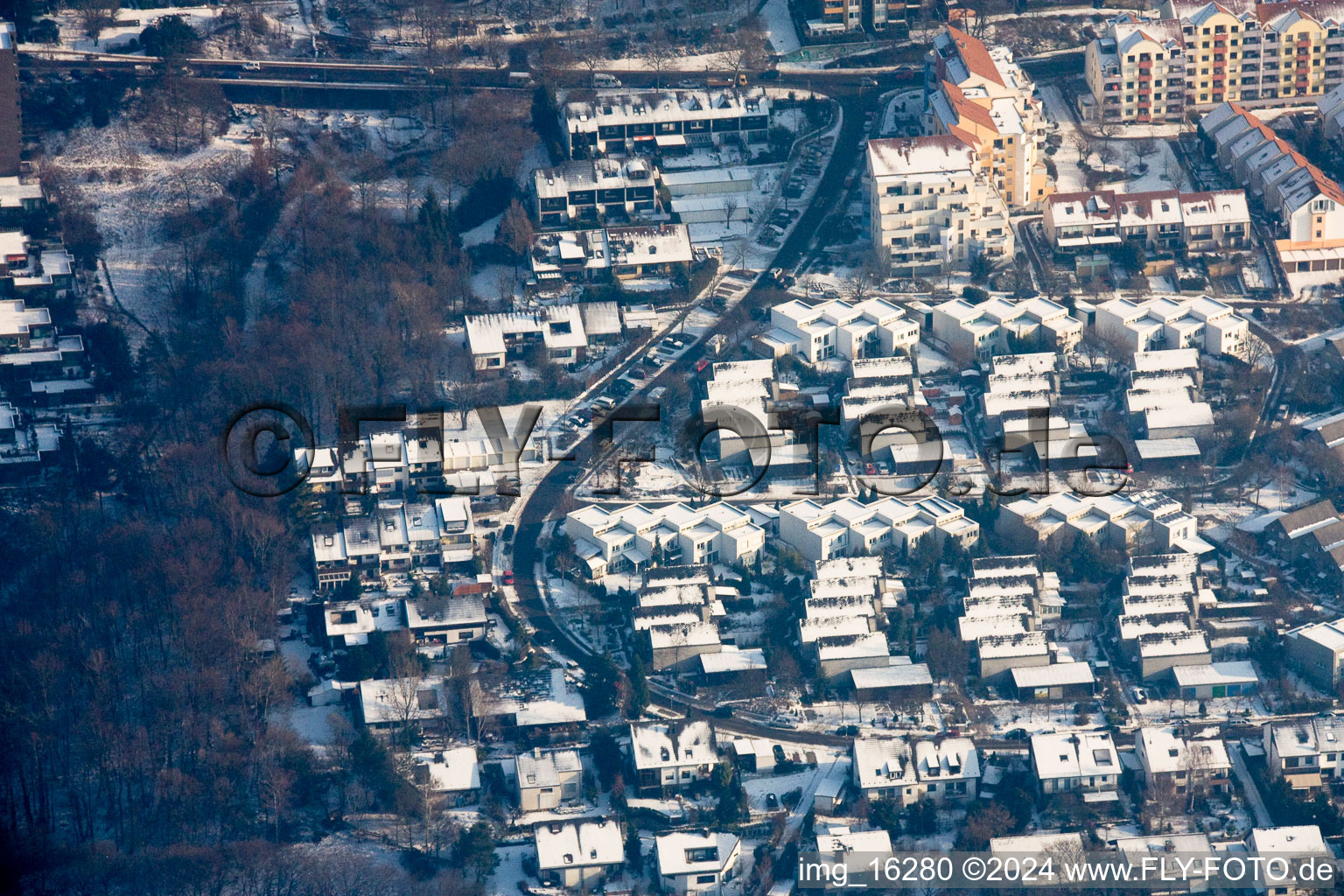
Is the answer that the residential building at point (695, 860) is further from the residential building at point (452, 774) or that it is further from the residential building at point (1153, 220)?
the residential building at point (1153, 220)

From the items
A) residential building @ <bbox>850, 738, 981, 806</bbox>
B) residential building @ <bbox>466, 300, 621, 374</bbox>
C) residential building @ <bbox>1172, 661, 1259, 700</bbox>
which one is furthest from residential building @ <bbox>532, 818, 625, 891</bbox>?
residential building @ <bbox>466, 300, 621, 374</bbox>

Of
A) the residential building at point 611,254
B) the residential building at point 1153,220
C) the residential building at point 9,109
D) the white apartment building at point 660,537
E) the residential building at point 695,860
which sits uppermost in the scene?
the residential building at point 9,109

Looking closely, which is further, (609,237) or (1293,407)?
(609,237)

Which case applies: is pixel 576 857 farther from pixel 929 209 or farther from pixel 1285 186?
pixel 1285 186

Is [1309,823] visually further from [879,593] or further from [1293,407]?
[1293,407]

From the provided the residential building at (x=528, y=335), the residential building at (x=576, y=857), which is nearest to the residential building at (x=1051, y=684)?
the residential building at (x=576, y=857)

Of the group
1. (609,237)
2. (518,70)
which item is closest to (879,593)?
(609,237)

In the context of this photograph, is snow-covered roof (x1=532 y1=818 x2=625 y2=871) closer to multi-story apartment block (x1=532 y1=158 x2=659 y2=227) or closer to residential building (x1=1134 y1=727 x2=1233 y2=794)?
residential building (x1=1134 y1=727 x2=1233 y2=794)
